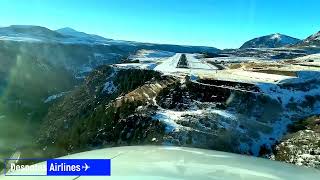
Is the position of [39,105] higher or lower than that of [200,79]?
lower

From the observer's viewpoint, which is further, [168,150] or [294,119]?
[294,119]

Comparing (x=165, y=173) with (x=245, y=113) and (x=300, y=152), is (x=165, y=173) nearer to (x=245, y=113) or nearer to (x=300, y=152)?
(x=300, y=152)

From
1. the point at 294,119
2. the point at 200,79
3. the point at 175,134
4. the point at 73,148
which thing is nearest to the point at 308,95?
the point at 294,119

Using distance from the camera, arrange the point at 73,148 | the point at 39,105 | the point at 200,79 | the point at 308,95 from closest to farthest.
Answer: the point at 73,148 → the point at 308,95 → the point at 200,79 → the point at 39,105

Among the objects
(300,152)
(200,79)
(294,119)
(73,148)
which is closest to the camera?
(300,152)

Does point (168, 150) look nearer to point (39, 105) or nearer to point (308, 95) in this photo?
point (308, 95)

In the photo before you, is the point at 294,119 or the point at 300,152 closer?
the point at 300,152

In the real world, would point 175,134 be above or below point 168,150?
below

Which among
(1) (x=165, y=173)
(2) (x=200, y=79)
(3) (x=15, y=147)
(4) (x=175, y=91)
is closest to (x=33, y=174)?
(1) (x=165, y=173)

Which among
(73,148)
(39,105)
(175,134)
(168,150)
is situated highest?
(168,150)
